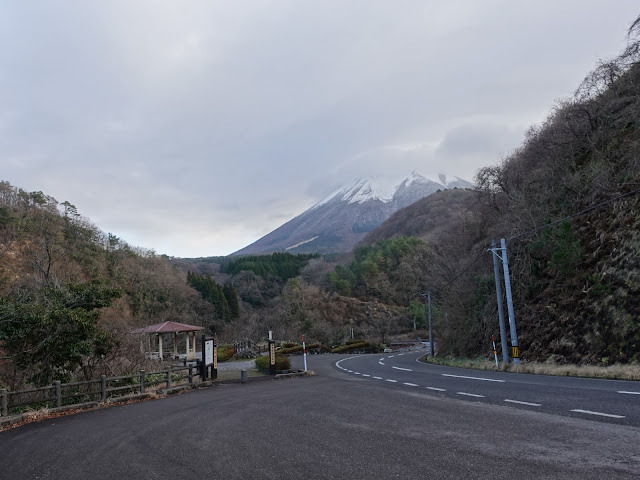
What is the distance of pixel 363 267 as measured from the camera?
92750 mm

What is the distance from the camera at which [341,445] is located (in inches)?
218

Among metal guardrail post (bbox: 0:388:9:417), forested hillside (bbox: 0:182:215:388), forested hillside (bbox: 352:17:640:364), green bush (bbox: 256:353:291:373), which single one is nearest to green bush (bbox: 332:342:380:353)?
forested hillside (bbox: 0:182:215:388)

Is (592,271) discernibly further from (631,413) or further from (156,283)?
(156,283)

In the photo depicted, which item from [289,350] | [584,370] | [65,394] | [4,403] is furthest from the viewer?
[289,350]

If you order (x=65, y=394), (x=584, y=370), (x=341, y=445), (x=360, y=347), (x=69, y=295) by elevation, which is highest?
(x=69, y=295)

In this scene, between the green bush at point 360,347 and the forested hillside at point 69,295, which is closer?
the forested hillside at point 69,295

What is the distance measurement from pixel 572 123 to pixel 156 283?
1777 inches

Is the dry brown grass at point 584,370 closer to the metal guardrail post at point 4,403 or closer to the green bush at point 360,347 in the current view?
the metal guardrail post at point 4,403

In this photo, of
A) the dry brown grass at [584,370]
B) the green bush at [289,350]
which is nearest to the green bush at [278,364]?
the dry brown grass at [584,370]

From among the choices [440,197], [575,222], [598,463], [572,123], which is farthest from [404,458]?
[440,197]

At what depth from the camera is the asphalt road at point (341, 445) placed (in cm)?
437

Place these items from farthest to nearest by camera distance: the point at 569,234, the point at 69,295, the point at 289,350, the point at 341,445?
the point at 289,350 → the point at 569,234 → the point at 69,295 → the point at 341,445

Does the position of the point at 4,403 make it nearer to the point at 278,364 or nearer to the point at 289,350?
the point at 278,364

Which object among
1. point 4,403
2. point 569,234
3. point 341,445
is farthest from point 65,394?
point 569,234
